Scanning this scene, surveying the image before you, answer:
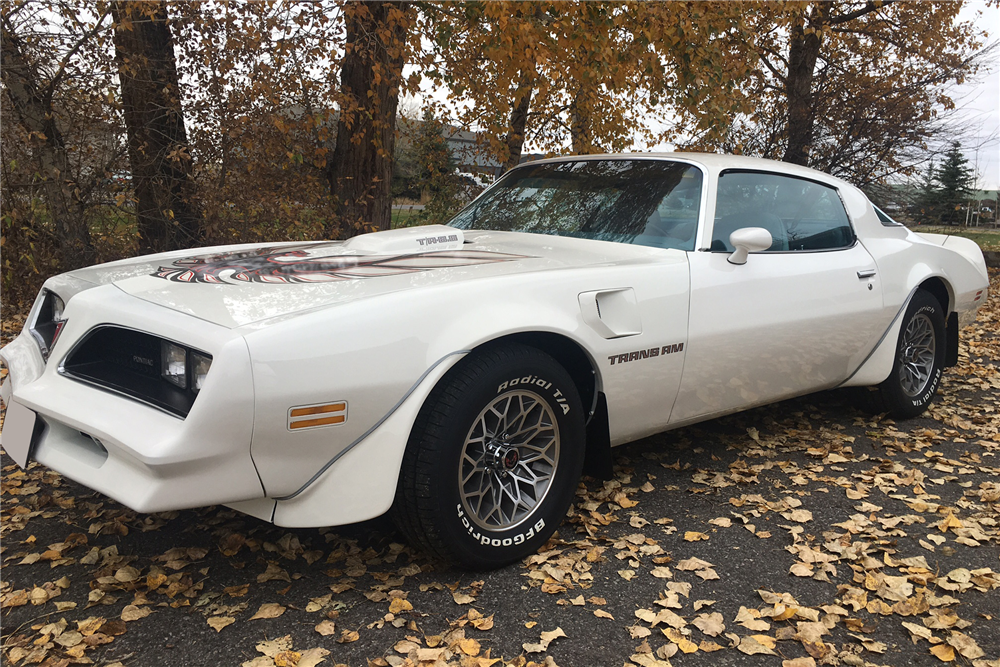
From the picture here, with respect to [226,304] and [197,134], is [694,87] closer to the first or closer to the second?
[197,134]

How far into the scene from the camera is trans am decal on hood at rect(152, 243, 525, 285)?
2.83 m

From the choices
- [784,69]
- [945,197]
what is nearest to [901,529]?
[784,69]

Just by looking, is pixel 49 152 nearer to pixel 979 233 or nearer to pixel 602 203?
pixel 602 203

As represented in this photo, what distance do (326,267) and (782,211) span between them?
2.43 metres

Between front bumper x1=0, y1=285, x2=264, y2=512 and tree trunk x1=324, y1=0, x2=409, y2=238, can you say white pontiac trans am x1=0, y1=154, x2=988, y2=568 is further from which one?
tree trunk x1=324, y1=0, x2=409, y2=238

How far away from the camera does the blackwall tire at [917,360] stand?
4639 mm

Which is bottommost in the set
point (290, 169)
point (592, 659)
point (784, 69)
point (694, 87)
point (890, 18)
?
point (592, 659)

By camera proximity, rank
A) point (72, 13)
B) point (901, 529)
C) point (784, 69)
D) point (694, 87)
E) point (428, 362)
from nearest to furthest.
A: point (428, 362) < point (901, 529) < point (72, 13) < point (694, 87) < point (784, 69)

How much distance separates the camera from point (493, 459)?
279 cm

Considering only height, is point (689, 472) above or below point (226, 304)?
below

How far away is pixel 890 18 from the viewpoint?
48.4 ft

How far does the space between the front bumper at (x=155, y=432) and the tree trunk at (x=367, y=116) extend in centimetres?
535

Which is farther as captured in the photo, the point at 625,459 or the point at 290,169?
the point at 290,169

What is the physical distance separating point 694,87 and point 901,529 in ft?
20.0
